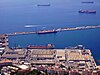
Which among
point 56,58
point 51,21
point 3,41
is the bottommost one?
point 56,58

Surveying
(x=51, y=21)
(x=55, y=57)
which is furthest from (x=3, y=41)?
(x=51, y=21)

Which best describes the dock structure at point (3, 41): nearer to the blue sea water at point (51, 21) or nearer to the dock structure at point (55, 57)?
the blue sea water at point (51, 21)

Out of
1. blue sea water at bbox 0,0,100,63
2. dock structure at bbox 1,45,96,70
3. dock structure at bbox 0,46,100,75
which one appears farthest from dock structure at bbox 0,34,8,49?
dock structure at bbox 1,45,96,70

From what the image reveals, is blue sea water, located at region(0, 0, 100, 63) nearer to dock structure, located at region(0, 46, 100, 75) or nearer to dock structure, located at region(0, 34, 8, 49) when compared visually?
dock structure, located at region(0, 34, 8, 49)

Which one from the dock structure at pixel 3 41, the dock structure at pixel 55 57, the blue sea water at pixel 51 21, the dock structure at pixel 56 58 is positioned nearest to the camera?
the dock structure at pixel 56 58

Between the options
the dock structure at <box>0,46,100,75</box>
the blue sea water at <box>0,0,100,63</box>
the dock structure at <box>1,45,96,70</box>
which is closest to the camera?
the dock structure at <box>0,46,100,75</box>

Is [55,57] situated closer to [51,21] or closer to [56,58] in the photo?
[56,58]

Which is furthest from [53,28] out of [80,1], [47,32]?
[80,1]

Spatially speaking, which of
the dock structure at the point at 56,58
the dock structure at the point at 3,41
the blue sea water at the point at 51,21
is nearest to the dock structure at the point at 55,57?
the dock structure at the point at 56,58

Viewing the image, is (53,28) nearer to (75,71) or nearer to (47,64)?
(47,64)
